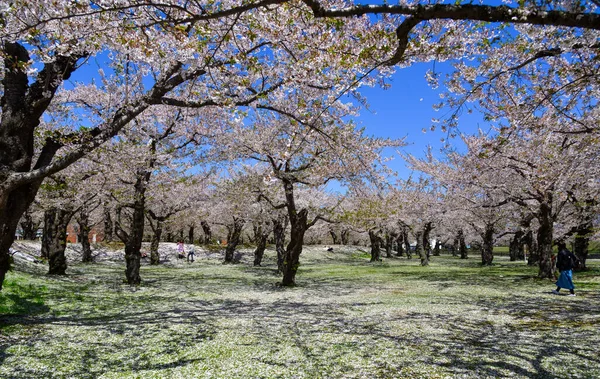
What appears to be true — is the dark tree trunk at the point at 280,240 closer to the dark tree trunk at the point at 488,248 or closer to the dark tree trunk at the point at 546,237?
the dark tree trunk at the point at 546,237

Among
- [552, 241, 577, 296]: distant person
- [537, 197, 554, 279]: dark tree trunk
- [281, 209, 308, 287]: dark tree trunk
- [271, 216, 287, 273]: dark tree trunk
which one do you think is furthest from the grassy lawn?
[271, 216, 287, 273]: dark tree trunk

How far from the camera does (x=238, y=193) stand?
23312 millimetres

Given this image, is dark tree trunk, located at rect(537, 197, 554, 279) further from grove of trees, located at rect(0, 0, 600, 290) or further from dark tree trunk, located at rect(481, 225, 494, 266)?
dark tree trunk, located at rect(481, 225, 494, 266)

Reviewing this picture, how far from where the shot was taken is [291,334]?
9766 millimetres

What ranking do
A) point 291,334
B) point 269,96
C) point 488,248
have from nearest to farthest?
point 291,334, point 269,96, point 488,248

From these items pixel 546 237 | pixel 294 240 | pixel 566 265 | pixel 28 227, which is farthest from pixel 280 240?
pixel 28 227

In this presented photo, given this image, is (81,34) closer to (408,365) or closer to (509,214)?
(408,365)

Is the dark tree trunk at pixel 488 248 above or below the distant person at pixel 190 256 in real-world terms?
above

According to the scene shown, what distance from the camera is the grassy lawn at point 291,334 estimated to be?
7.04m

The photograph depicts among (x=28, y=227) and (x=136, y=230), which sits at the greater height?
(x=136, y=230)

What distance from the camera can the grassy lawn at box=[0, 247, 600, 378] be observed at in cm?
704

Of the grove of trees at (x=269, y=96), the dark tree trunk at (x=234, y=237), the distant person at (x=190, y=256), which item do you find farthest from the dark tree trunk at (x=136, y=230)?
→ the distant person at (x=190, y=256)

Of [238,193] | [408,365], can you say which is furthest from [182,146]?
[408,365]

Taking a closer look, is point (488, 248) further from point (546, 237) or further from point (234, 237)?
point (234, 237)
